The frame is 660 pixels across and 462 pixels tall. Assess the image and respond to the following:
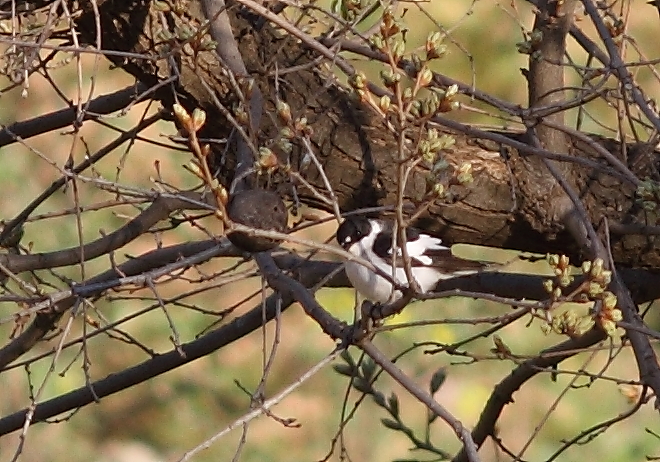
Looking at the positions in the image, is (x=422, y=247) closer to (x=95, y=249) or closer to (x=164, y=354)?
A: (x=164, y=354)

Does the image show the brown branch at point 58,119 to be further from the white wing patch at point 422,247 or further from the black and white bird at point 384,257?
the white wing patch at point 422,247

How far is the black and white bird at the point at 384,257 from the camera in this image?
2.93 m

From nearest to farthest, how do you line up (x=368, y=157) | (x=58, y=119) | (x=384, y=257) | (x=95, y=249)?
(x=368, y=157), (x=95, y=249), (x=58, y=119), (x=384, y=257)

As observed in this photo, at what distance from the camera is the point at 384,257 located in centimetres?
307

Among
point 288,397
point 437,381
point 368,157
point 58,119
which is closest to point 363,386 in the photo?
point 437,381

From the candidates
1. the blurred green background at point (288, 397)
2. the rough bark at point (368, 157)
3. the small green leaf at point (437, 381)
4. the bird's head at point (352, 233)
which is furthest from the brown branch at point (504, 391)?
the blurred green background at point (288, 397)

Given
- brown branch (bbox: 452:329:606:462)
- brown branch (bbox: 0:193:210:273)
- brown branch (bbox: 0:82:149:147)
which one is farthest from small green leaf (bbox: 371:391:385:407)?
brown branch (bbox: 0:82:149:147)

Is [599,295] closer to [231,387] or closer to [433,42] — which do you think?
[433,42]

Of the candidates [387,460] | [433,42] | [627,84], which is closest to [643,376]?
[627,84]

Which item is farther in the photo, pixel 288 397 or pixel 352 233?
pixel 288 397

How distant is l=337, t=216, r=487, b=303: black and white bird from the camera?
2928 mm

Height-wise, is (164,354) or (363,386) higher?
(363,386)

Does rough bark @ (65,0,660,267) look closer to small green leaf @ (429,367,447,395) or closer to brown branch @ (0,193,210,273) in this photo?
brown branch @ (0,193,210,273)

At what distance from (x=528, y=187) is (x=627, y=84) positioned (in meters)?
0.39
